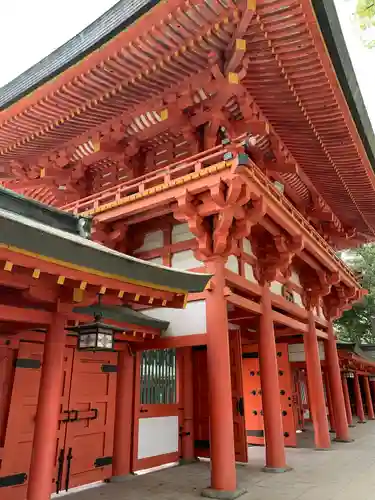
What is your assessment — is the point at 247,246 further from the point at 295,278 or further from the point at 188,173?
the point at 295,278

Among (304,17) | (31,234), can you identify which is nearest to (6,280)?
(31,234)

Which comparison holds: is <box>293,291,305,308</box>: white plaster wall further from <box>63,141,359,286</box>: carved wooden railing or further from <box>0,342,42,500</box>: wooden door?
<box>0,342,42,500</box>: wooden door

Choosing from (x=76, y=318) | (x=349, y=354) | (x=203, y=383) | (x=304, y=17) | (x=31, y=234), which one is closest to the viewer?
(x=31, y=234)

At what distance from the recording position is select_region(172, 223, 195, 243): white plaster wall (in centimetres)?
838

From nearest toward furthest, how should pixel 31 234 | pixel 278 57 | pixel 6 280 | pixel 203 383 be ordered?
1. pixel 31 234
2. pixel 6 280
3. pixel 278 57
4. pixel 203 383

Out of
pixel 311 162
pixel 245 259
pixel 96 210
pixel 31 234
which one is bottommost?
pixel 31 234

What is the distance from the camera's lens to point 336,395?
41.6 ft

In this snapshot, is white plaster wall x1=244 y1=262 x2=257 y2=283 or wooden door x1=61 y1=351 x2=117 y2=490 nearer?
wooden door x1=61 y1=351 x2=117 y2=490

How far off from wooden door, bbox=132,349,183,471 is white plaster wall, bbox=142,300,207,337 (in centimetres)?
131

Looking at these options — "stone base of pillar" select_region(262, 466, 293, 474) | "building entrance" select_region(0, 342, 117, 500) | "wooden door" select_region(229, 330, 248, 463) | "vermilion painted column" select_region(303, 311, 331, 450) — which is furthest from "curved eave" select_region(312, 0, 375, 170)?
"stone base of pillar" select_region(262, 466, 293, 474)

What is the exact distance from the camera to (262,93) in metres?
8.07

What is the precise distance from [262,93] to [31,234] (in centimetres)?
625

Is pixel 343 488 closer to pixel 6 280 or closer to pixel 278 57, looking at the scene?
pixel 6 280

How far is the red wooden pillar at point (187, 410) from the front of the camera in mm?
9219
